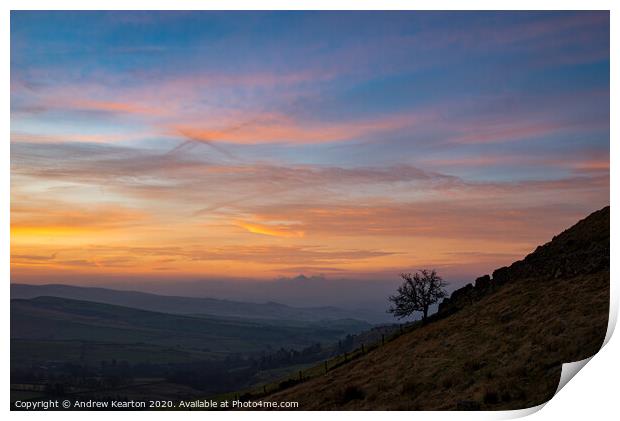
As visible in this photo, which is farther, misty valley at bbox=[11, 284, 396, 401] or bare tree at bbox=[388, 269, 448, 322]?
misty valley at bbox=[11, 284, 396, 401]

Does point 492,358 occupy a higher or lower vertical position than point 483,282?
lower

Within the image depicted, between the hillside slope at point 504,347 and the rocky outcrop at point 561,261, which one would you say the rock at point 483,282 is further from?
the hillside slope at point 504,347

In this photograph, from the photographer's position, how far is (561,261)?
39.2 metres

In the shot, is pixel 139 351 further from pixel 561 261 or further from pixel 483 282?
pixel 561 261

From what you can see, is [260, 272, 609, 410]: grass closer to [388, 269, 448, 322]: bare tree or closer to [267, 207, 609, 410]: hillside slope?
[267, 207, 609, 410]: hillside slope

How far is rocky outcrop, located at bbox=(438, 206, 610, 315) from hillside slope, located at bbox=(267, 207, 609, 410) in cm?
10

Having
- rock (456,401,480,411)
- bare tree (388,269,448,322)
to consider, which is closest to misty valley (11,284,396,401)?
bare tree (388,269,448,322)

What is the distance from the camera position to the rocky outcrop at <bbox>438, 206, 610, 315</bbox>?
3662 cm

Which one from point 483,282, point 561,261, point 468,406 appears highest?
point 561,261

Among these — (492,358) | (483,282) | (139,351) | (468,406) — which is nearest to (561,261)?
(483,282)

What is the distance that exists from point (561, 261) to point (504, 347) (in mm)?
11750

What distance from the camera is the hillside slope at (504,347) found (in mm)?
Result: 26328

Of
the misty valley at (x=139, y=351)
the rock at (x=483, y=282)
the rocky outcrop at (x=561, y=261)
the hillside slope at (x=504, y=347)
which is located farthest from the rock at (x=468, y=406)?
the misty valley at (x=139, y=351)

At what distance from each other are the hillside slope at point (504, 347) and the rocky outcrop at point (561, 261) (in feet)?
0.32
